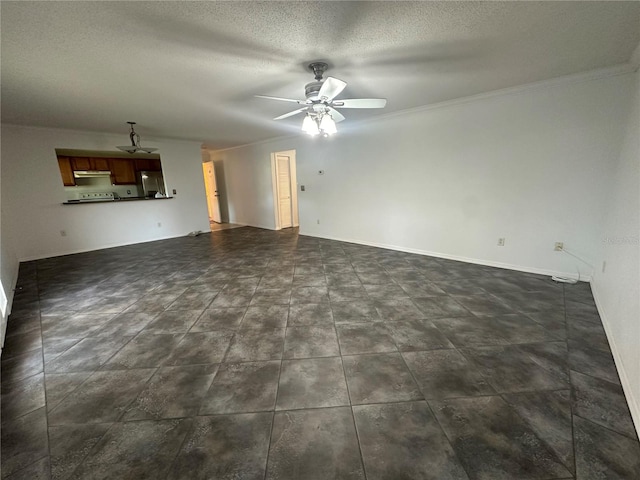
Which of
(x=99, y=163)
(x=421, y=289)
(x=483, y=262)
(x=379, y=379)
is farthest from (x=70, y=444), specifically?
(x=99, y=163)

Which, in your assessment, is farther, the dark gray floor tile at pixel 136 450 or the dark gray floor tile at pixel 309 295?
the dark gray floor tile at pixel 309 295

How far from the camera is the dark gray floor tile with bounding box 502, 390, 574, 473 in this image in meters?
1.24

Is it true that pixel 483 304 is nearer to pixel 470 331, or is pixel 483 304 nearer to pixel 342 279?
pixel 470 331

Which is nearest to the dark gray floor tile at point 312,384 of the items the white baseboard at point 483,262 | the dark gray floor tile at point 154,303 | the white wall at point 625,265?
the white wall at point 625,265

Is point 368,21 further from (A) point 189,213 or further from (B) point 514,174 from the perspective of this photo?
(A) point 189,213

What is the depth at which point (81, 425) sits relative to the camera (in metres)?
1.44

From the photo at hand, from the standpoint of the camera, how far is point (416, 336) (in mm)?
2160

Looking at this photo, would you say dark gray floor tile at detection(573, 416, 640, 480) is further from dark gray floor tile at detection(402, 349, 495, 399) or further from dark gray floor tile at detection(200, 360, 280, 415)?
dark gray floor tile at detection(200, 360, 280, 415)

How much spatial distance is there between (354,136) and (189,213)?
15.1ft

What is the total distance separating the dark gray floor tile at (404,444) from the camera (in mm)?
1162

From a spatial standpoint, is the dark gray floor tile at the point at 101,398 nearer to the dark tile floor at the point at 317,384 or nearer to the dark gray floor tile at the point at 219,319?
the dark tile floor at the point at 317,384

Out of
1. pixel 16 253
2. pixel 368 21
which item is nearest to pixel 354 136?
pixel 368 21

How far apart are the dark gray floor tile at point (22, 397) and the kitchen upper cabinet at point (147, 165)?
237 inches

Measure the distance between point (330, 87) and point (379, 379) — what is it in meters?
2.26
